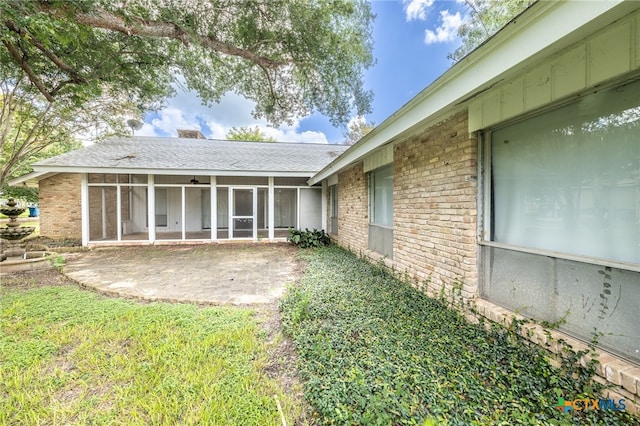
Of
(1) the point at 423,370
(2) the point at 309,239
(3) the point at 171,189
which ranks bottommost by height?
(1) the point at 423,370

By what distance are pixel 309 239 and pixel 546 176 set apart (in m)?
7.73

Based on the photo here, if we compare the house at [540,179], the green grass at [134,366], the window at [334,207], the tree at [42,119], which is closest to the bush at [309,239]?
the window at [334,207]

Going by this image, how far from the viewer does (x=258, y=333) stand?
10.5 feet

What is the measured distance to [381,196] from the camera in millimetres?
5969

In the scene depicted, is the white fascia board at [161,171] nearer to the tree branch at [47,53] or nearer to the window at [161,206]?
the tree branch at [47,53]

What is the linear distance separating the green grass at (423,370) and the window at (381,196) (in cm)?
235

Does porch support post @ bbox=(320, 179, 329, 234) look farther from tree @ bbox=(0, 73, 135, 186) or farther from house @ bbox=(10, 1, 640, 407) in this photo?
tree @ bbox=(0, 73, 135, 186)

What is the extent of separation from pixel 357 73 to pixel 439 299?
7047 mm

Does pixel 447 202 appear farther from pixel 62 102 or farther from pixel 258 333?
pixel 62 102

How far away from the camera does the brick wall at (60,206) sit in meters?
10.7

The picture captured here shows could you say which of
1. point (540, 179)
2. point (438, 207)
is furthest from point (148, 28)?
point (540, 179)

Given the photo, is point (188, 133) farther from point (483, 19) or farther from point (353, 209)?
point (483, 19)

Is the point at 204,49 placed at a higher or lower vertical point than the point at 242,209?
higher

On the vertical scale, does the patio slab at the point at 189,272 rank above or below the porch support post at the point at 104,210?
below
